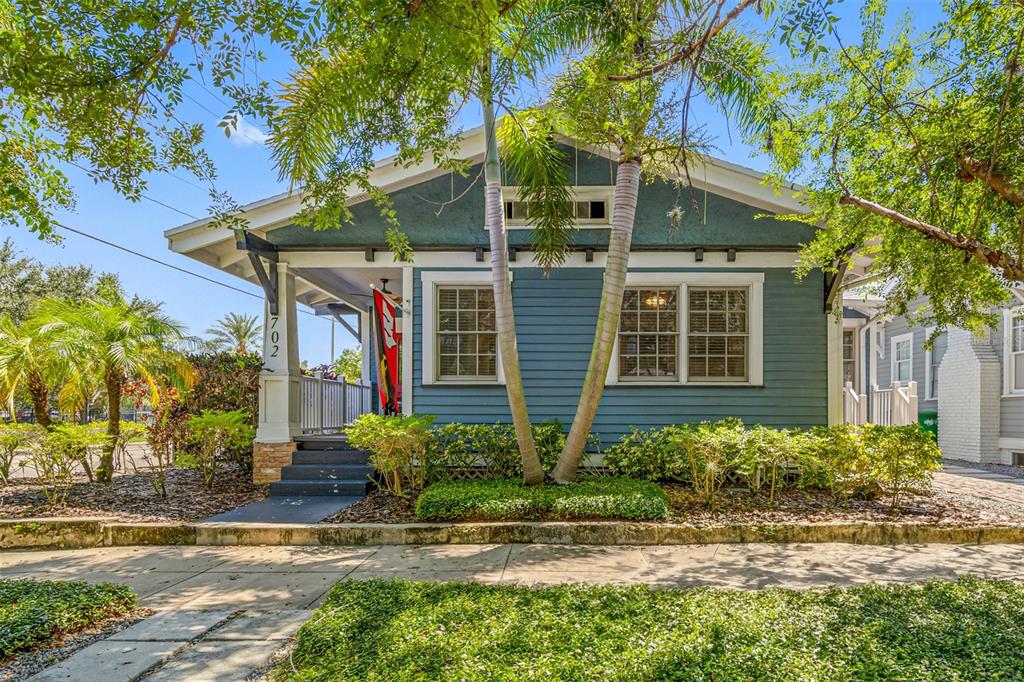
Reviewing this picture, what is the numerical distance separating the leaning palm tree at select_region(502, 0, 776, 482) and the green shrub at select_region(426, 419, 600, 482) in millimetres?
604

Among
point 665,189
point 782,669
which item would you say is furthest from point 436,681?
point 665,189

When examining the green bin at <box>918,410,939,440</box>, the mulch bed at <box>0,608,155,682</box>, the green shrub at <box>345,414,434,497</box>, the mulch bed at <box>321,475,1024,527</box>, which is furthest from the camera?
the green bin at <box>918,410,939,440</box>

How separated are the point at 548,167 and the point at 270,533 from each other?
17.2 feet

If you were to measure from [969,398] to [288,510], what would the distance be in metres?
14.0

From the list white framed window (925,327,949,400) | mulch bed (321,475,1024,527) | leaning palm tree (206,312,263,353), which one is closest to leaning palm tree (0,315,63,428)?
mulch bed (321,475,1024,527)

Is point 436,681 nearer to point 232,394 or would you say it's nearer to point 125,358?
point 125,358

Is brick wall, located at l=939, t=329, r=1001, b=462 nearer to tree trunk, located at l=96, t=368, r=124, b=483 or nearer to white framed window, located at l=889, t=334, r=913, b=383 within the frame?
white framed window, located at l=889, t=334, r=913, b=383

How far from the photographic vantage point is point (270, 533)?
19.6ft

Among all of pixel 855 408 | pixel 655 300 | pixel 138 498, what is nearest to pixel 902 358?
pixel 855 408

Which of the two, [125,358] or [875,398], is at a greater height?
[125,358]

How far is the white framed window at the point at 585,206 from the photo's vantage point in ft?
28.2

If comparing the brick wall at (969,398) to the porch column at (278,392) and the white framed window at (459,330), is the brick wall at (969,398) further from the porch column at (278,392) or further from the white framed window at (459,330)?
the porch column at (278,392)

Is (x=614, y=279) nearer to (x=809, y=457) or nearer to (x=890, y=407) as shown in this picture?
(x=809, y=457)

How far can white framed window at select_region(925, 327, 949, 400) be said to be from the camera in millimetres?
13945
